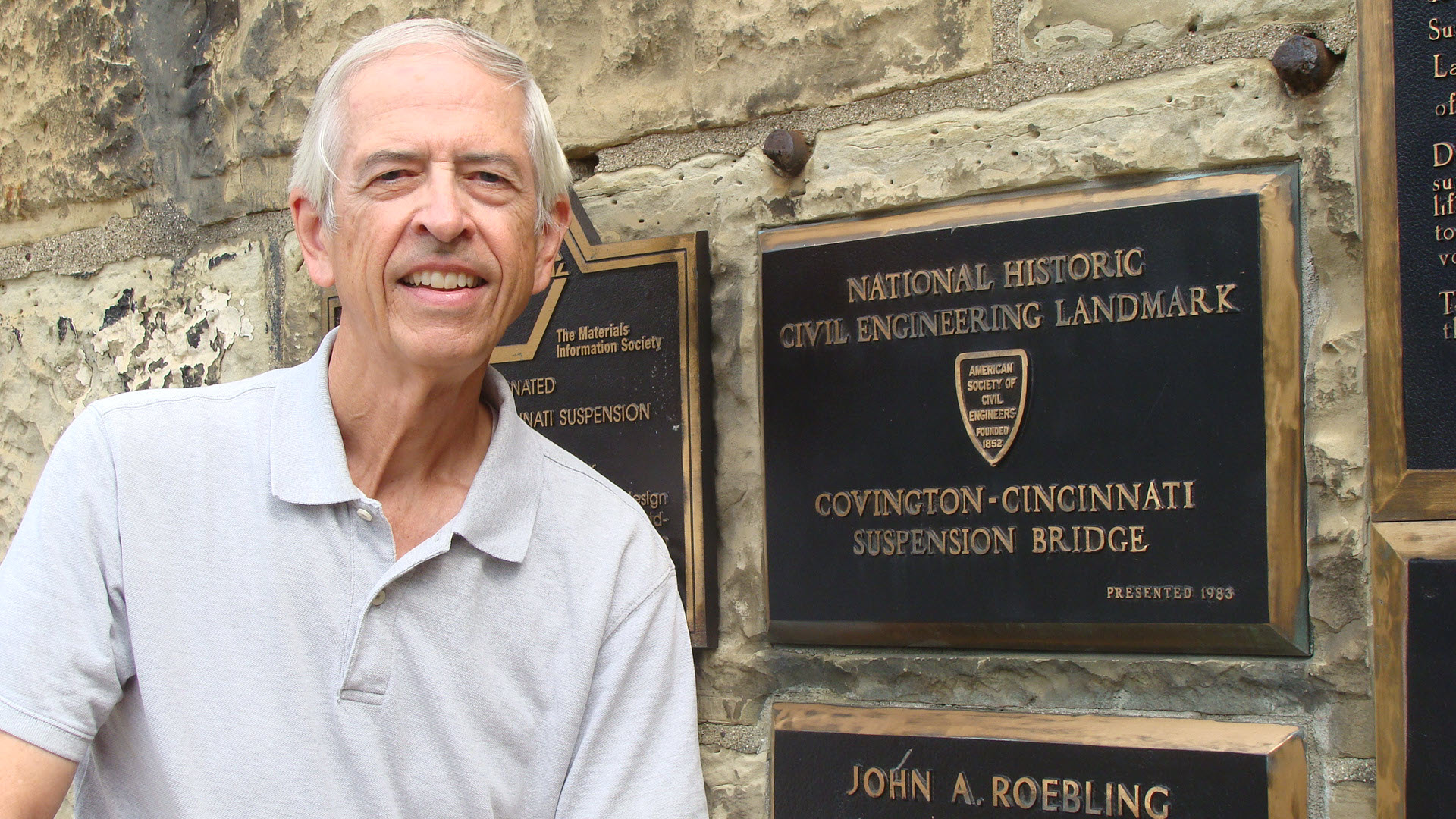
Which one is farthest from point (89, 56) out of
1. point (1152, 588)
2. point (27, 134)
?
point (1152, 588)

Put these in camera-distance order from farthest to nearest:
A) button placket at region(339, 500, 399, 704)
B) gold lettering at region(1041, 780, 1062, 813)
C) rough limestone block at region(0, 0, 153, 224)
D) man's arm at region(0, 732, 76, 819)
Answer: rough limestone block at region(0, 0, 153, 224) → gold lettering at region(1041, 780, 1062, 813) → button placket at region(339, 500, 399, 704) → man's arm at region(0, 732, 76, 819)

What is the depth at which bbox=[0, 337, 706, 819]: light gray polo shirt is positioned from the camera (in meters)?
1.36

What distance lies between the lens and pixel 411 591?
1.46 m

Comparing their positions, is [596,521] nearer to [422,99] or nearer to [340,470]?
[340,470]

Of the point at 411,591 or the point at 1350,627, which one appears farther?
the point at 1350,627

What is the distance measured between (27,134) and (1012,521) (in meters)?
2.63

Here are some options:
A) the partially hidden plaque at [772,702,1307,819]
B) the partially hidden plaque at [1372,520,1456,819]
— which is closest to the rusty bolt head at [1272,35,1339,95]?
the partially hidden plaque at [1372,520,1456,819]

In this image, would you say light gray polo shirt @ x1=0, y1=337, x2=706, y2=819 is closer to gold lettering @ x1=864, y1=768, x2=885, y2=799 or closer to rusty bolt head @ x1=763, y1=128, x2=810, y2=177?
gold lettering @ x1=864, y1=768, x2=885, y2=799

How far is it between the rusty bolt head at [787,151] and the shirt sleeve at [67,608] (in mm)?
1181

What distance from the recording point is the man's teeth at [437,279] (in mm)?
1529

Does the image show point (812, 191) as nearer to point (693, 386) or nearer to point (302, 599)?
point (693, 386)

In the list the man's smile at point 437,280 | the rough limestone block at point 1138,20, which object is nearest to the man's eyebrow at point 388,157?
the man's smile at point 437,280

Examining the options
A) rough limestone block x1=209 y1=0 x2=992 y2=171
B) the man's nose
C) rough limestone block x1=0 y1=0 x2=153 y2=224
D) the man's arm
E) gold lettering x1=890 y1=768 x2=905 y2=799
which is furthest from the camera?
rough limestone block x1=0 y1=0 x2=153 y2=224

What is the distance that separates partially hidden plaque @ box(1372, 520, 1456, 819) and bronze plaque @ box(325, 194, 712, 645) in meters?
1.05
